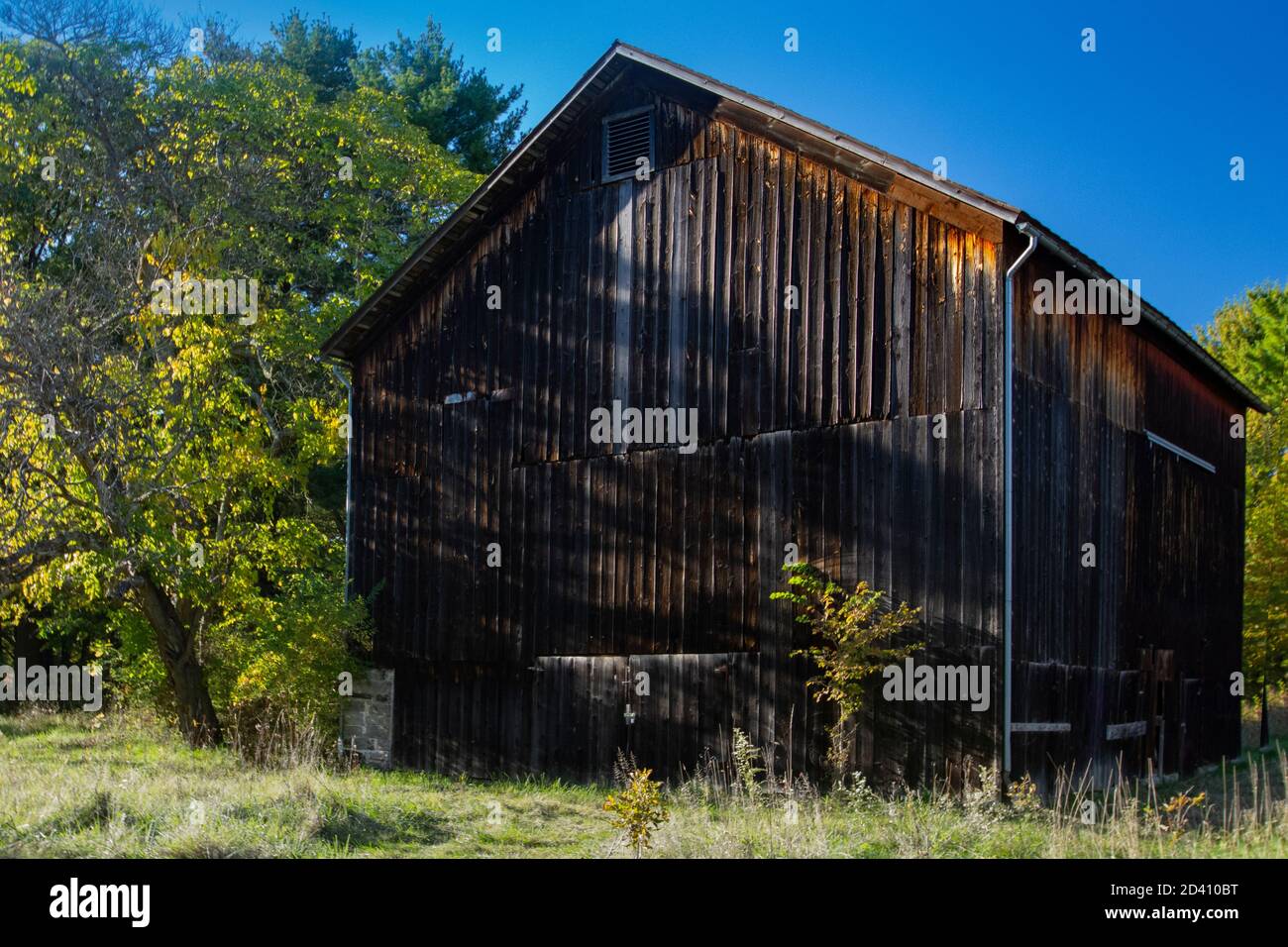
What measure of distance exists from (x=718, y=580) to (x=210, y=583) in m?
9.66

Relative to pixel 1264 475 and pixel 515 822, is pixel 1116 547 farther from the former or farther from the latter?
pixel 1264 475

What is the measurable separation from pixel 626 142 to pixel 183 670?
1137 cm

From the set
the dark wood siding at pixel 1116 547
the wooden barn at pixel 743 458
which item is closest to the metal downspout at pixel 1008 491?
the wooden barn at pixel 743 458

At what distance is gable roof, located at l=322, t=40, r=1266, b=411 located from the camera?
1446 cm

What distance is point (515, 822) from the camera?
13.3 m

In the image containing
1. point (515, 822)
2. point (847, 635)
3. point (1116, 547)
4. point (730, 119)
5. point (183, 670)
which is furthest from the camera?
point (183, 670)

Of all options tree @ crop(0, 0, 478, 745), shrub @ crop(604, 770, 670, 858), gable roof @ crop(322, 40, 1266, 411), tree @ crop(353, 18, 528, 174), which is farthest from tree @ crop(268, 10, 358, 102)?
shrub @ crop(604, 770, 670, 858)

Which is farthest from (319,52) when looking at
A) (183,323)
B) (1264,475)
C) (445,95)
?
(1264,475)

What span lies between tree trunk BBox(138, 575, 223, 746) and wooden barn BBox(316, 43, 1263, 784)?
11.6 feet

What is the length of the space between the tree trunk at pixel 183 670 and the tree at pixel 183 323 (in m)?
0.04

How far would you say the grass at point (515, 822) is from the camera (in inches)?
407

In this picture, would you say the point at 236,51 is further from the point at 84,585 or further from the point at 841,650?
the point at 841,650

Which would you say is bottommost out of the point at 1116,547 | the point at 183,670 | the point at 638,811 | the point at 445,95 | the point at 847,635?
the point at 183,670
